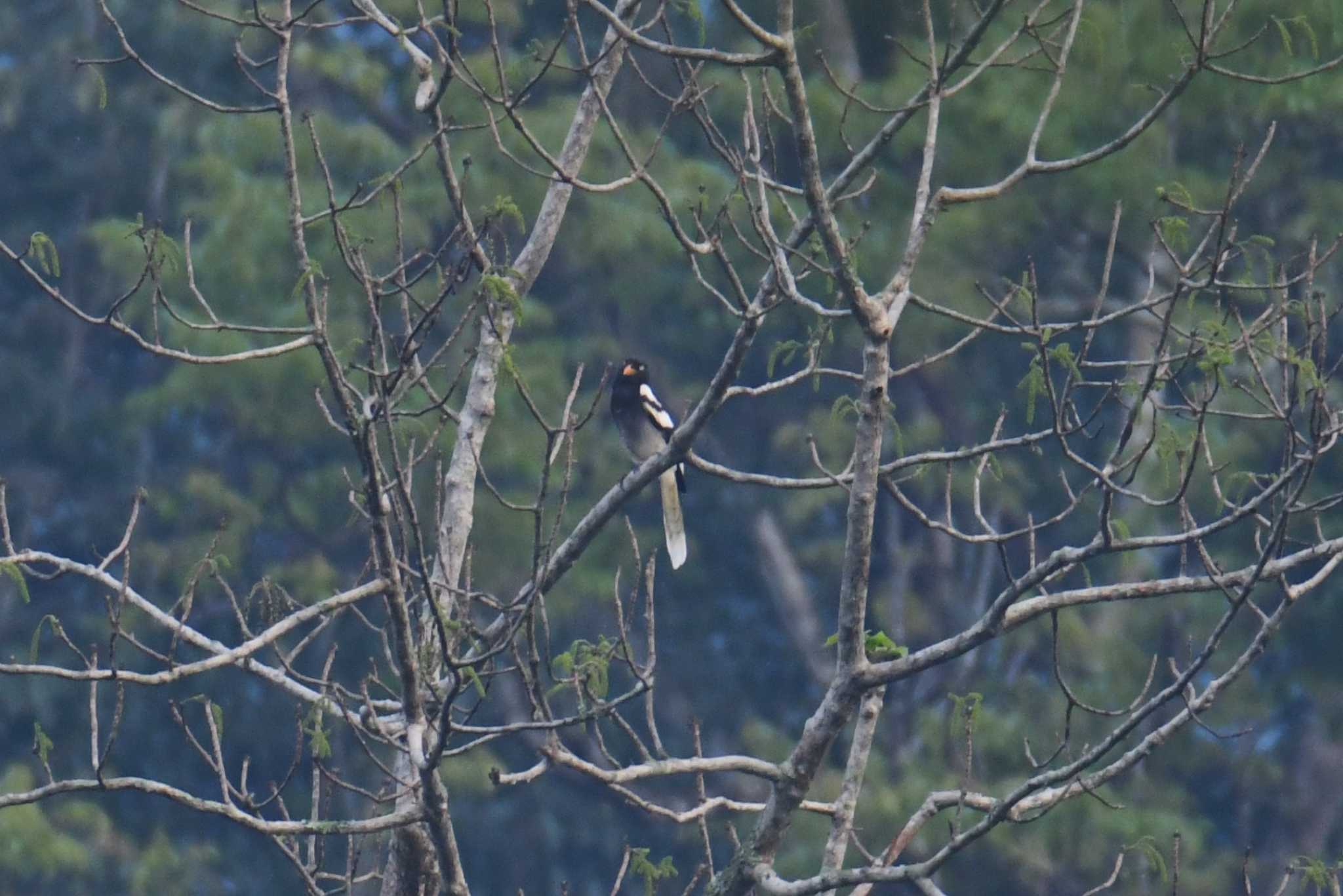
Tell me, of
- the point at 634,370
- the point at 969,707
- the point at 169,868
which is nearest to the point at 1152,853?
the point at 969,707

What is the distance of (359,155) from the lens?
13.4 meters

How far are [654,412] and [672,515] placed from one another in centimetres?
105

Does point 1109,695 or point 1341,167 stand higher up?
point 1341,167

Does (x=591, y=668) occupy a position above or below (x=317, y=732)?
above

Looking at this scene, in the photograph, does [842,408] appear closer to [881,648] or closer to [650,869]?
[881,648]

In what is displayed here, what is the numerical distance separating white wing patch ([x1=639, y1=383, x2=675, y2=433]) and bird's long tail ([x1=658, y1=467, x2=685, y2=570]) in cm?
90

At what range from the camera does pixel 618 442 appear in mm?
13047

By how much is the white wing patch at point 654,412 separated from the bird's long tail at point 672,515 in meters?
0.90

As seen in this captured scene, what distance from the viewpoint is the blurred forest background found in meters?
10.9

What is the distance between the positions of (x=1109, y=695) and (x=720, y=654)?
4395 mm

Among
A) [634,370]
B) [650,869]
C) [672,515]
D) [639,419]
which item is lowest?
[650,869]

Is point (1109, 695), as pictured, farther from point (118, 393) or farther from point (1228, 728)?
point (118, 393)

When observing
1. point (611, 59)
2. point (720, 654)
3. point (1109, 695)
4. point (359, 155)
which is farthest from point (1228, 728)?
point (611, 59)

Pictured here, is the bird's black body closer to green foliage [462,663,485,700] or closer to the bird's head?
the bird's head
